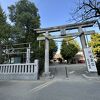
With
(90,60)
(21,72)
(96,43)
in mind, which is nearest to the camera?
(21,72)

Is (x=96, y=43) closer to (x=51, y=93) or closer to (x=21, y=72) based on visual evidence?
(x=21, y=72)

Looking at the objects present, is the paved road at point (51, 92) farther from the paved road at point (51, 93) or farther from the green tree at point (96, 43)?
the green tree at point (96, 43)

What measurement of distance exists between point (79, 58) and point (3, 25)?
27.7 metres

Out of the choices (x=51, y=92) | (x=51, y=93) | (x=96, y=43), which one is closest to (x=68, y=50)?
(x=96, y=43)

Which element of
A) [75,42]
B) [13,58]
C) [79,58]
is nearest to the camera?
[13,58]

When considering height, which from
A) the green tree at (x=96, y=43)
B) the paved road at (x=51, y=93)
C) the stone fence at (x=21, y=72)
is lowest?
the paved road at (x=51, y=93)

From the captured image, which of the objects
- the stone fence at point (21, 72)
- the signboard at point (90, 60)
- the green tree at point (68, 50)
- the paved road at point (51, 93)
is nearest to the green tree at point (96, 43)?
the green tree at point (68, 50)

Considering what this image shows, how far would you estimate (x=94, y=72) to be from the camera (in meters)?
12.4

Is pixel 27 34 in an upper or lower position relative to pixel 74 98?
upper

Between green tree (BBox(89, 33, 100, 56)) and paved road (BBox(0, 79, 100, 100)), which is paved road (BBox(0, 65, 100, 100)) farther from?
green tree (BBox(89, 33, 100, 56))

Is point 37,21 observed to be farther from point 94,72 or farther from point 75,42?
point 75,42

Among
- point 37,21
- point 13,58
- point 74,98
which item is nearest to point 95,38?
point 37,21

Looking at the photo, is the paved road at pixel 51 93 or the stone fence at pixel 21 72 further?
the stone fence at pixel 21 72

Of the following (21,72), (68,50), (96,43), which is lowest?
(21,72)
